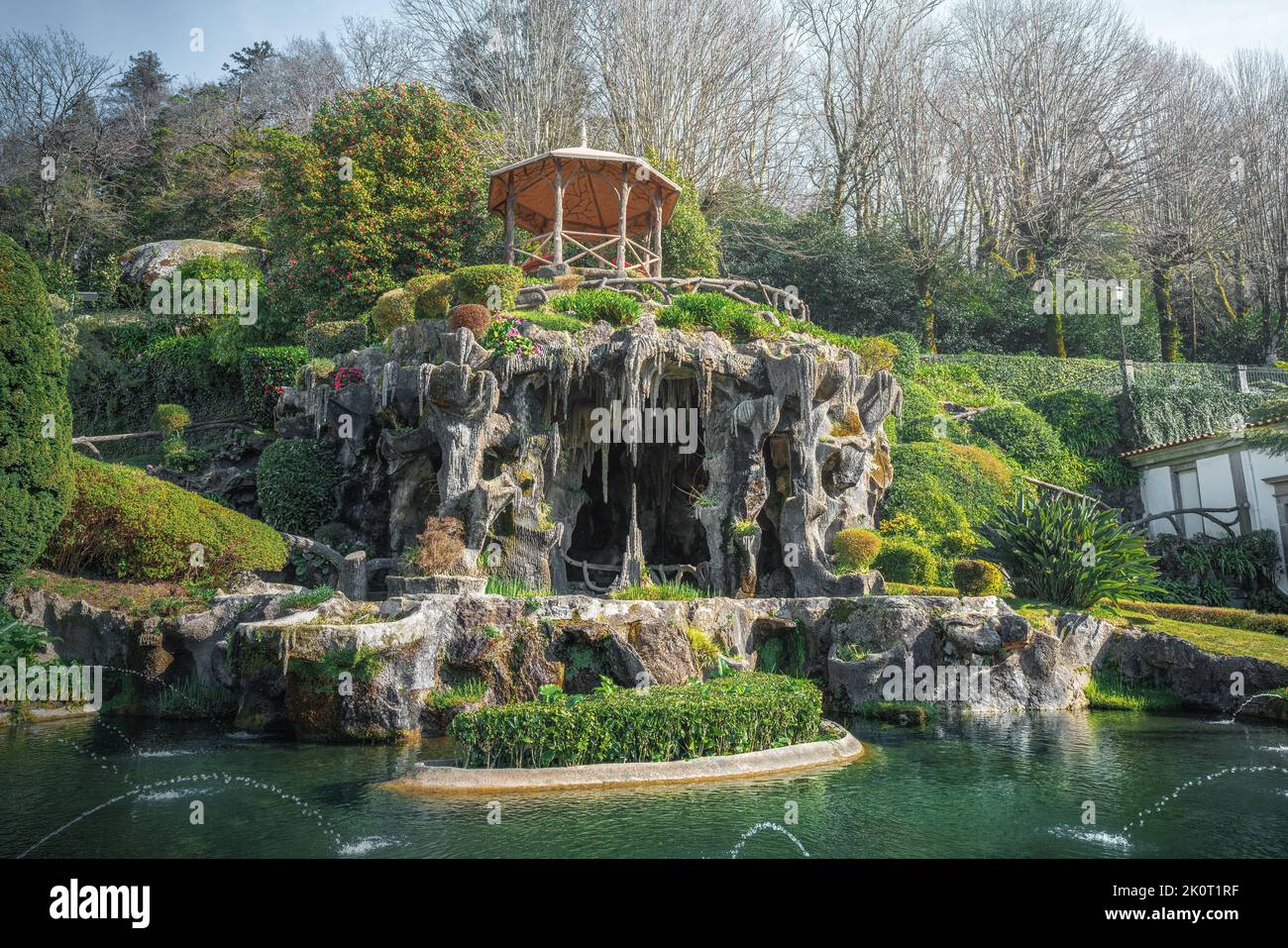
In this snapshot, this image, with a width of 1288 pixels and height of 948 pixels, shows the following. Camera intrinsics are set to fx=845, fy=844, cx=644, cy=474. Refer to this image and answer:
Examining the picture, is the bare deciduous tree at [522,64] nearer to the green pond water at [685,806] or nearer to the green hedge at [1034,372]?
the green hedge at [1034,372]

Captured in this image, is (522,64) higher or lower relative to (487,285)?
higher

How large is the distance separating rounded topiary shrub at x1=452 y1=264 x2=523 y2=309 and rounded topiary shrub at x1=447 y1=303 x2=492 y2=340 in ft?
4.15

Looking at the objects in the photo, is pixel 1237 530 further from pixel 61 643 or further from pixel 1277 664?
pixel 61 643

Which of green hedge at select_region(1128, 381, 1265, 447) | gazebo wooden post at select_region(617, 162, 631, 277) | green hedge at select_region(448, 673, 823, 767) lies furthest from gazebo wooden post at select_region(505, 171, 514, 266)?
green hedge at select_region(1128, 381, 1265, 447)

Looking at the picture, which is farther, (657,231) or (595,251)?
(595,251)

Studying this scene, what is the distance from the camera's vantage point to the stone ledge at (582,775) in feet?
28.1

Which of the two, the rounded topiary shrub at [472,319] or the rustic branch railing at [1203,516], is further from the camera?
the rustic branch railing at [1203,516]

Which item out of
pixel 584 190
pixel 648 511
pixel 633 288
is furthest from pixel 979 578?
pixel 584 190

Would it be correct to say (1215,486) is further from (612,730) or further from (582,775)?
(582,775)

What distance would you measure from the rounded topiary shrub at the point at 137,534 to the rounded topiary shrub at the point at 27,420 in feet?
6.16

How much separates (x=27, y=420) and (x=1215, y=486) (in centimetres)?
2785

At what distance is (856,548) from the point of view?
16547mm

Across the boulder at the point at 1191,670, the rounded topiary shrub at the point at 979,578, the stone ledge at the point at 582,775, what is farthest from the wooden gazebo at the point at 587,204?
the stone ledge at the point at 582,775
